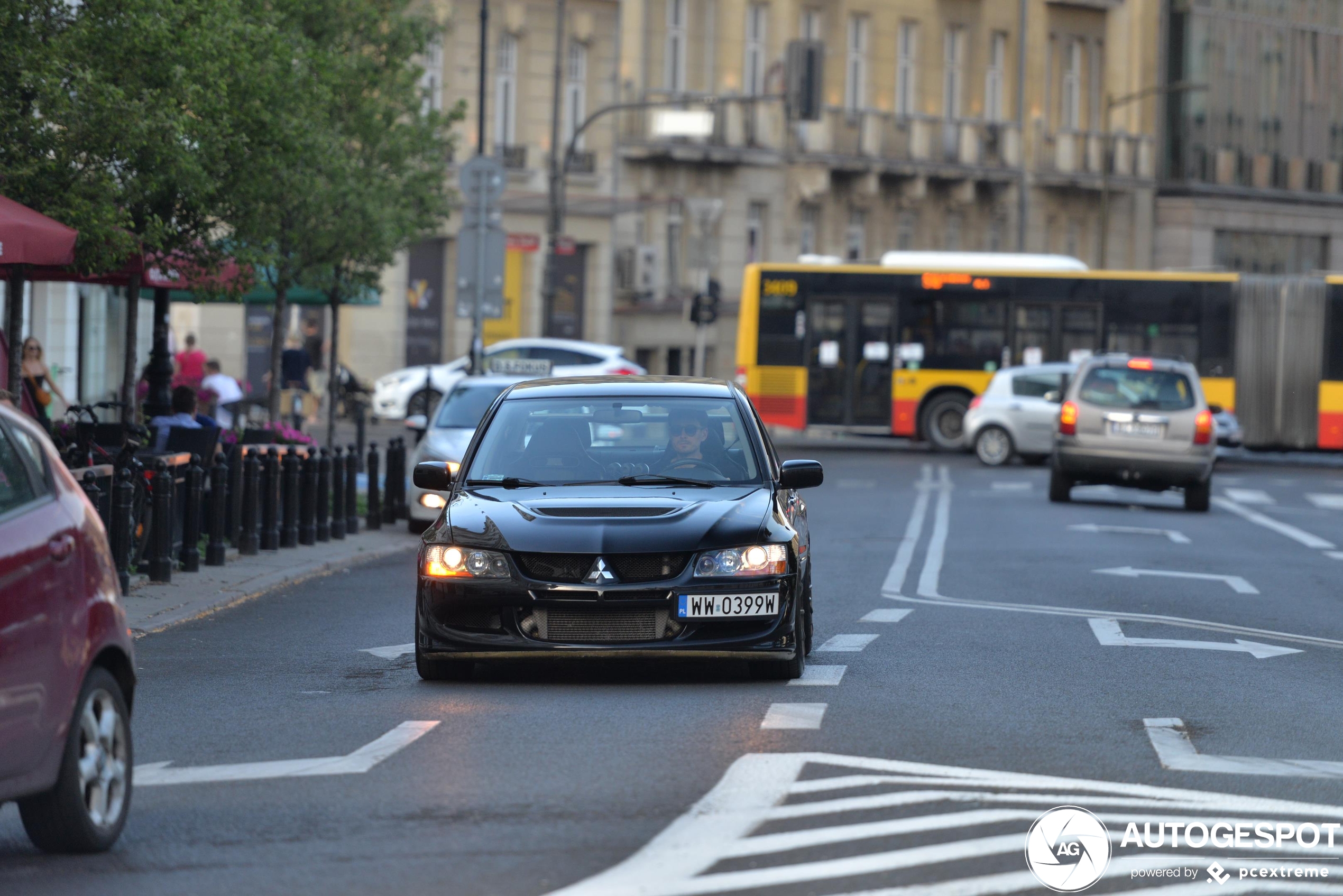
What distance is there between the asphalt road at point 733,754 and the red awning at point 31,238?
2.42 m

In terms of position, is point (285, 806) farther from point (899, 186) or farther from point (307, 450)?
point (899, 186)

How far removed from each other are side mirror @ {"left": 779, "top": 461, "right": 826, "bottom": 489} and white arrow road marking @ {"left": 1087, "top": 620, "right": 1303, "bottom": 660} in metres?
2.46

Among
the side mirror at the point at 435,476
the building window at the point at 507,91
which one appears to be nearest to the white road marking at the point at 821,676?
the side mirror at the point at 435,476

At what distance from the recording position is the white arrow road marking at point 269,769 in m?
7.88

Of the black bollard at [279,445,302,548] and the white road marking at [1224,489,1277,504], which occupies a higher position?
the black bollard at [279,445,302,548]

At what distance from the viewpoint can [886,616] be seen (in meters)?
14.2

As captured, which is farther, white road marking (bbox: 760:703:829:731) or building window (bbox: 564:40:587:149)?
building window (bbox: 564:40:587:149)

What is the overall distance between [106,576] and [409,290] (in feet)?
148

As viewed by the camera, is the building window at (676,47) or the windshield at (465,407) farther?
the building window at (676,47)

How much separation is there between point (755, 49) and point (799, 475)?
158 ft

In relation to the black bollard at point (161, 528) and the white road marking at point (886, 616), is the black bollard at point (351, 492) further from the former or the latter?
the white road marking at point (886, 616)

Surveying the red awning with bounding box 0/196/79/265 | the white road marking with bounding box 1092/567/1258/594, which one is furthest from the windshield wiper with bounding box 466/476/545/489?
the white road marking with bounding box 1092/567/1258/594

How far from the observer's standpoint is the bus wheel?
4122cm

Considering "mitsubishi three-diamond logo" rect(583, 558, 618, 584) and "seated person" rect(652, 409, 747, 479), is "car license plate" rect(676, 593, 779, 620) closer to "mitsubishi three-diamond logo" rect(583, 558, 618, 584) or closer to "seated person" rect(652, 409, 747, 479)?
"mitsubishi three-diamond logo" rect(583, 558, 618, 584)
